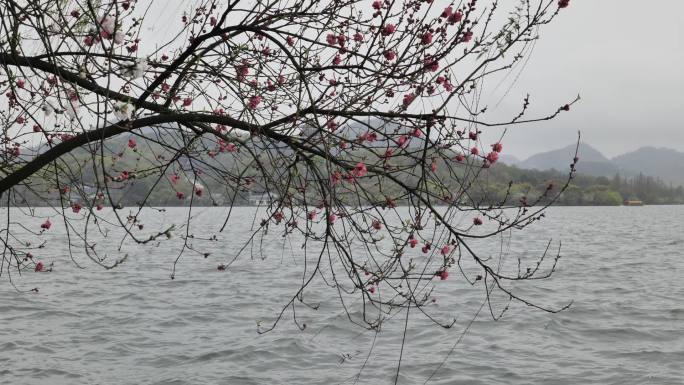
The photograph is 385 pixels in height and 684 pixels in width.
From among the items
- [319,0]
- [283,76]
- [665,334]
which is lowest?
[665,334]

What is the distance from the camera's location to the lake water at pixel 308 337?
418 inches

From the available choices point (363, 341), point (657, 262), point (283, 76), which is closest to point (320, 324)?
point (363, 341)

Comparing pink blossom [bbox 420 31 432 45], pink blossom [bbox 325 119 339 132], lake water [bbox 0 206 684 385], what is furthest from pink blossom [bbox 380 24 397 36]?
lake water [bbox 0 206 684 385]

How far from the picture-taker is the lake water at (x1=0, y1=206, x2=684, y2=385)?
10.6 metres

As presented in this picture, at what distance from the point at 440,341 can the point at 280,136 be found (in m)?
8.09

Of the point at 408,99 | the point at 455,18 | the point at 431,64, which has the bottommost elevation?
the point at 408,99

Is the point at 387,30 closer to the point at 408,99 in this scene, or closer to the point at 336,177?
the point at 408,99

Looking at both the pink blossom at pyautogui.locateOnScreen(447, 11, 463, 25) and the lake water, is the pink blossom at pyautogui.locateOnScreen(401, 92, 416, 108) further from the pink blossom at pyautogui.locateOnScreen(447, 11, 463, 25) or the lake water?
the lake water

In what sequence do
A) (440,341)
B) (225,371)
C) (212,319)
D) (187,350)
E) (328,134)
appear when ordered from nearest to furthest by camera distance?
1. (328,134)
2. (225,371)
3. (187,350)
4. (440,341)
5. (212,319)

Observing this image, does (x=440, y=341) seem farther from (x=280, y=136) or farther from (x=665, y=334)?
(x=280, y=136)

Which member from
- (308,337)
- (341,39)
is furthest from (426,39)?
(308,337)

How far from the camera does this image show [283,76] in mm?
5988

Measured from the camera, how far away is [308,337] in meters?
13.0

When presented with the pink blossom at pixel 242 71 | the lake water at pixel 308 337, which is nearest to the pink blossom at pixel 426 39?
the pink blossom at pixel 242 71
